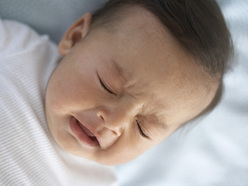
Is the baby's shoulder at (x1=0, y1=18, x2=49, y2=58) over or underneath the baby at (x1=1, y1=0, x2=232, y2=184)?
A: over

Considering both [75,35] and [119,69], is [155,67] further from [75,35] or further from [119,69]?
[75,35]

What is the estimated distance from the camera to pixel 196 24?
107 centimetres

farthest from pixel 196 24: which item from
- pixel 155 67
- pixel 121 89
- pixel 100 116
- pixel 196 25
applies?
pixel 100 116

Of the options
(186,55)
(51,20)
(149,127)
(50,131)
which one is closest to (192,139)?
(149,127)

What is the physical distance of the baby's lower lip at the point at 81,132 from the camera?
1.02 metres

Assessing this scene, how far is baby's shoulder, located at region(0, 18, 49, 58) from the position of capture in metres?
1.25

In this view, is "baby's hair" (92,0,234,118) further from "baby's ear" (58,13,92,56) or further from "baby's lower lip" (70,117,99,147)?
"baby's lower lip" (70,117,99,147)

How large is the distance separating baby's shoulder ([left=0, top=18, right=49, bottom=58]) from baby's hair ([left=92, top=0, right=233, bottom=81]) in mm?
312

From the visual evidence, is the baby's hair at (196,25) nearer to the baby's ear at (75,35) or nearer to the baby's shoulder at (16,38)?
the baby's ear at (75,35)

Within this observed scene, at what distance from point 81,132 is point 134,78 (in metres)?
0.25

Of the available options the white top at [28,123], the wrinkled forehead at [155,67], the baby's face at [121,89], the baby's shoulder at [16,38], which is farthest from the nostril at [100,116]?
the baby's shoulder at [16,38]

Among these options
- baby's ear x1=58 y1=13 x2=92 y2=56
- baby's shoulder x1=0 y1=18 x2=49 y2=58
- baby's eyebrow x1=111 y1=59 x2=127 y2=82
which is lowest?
baby's eyebrow x1=111 y1=59 x2=127 y2=82

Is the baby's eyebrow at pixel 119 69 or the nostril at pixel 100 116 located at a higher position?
the baby's eyebrow at pixel 119 69

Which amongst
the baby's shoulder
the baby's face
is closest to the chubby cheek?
the baby's face
